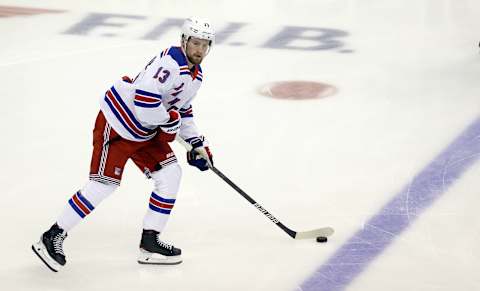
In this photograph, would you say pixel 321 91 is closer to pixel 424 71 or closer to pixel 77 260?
pixel 424 71

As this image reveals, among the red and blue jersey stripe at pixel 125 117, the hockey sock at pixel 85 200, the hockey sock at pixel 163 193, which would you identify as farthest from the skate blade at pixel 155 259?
the red and blue jersey stripe at pixel 125 117

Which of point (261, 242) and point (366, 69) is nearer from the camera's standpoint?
point (261, 242)

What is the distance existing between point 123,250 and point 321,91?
3073 millimetres

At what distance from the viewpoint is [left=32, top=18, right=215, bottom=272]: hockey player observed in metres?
4.19

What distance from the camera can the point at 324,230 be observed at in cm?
472

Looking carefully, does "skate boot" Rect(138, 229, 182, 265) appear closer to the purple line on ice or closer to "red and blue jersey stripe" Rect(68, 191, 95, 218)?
"red and blue jersey stripe" Rect(68, 191, 95, 218)

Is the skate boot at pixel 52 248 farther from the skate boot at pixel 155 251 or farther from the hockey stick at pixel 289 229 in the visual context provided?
the hockey stick at pixel 289 229

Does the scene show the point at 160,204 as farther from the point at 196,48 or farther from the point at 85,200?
the point at 196,48

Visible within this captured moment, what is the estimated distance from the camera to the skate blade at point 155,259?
4477mm

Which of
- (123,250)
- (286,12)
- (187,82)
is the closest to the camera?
(187,82)

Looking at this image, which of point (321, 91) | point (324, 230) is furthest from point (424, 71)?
point (324, 230)

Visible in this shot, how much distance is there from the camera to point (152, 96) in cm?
415

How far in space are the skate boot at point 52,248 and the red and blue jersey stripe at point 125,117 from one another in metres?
0.56

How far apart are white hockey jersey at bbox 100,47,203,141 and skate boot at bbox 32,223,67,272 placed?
0.54m
